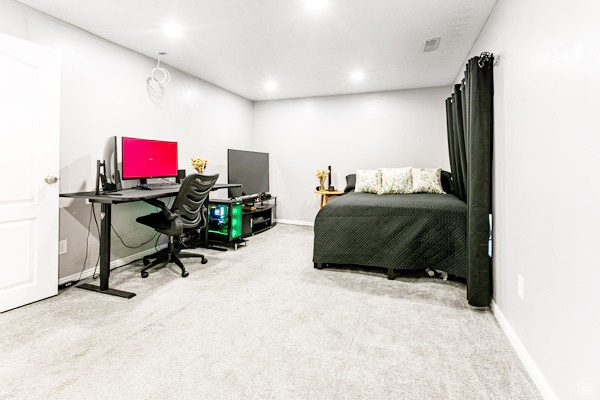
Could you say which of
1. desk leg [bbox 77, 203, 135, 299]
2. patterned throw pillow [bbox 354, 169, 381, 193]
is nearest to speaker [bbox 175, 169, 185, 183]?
desk leg [bbox 77, 203, 135, 299]

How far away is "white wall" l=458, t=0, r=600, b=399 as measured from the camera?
1127mm

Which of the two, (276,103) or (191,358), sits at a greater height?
(276,103)

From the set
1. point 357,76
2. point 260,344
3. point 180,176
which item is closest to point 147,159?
point 180,176

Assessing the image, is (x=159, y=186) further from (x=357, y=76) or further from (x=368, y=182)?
(x=357, y=76)

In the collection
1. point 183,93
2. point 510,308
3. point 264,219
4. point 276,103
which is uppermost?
point 276,103

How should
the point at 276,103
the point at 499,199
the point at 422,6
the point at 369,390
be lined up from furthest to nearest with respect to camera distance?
the point at 276,103, the point at 422,6, the point at 499,199, the point at 369,390

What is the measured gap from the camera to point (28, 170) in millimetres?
2375

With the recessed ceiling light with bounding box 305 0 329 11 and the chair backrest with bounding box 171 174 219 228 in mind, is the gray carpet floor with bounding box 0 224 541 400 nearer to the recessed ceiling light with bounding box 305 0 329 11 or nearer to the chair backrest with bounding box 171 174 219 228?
the chair backrest with bounding box 171 174 219 228

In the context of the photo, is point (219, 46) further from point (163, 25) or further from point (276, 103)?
point (276, 103)

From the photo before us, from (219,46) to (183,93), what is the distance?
1.16 m

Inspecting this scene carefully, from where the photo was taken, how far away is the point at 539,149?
1552mm

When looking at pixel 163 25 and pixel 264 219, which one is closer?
pixel 163 25

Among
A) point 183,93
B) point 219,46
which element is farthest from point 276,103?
point 219,46

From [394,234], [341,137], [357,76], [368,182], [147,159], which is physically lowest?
[394,234]
